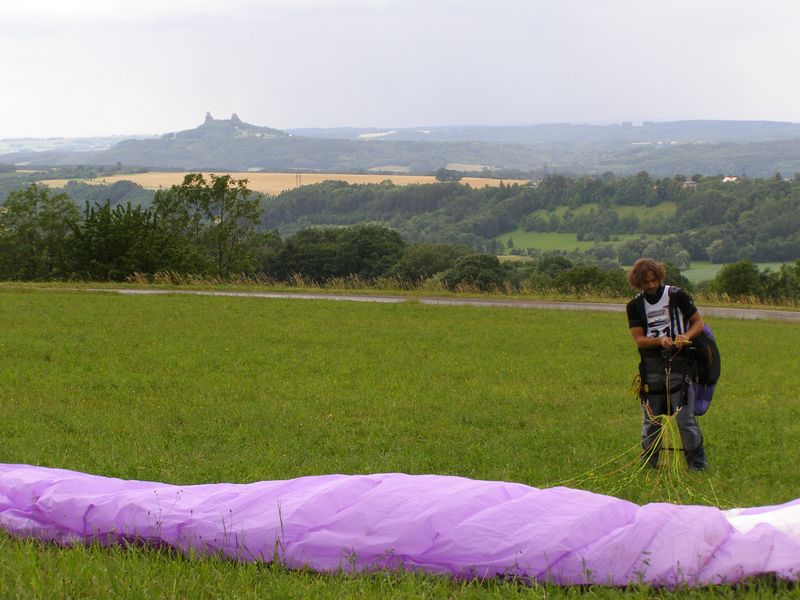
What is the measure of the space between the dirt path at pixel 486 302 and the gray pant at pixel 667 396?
75.7 feet

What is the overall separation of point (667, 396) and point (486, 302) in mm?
26144

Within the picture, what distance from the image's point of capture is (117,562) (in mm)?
5492

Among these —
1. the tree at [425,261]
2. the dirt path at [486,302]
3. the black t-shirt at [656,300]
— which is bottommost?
the tree at [425,261]

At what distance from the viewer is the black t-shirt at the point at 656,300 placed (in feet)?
29.3

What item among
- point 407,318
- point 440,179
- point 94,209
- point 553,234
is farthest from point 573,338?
point 440,179

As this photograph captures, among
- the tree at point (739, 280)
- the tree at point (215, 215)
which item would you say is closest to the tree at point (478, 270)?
the tree at point (739, 280)

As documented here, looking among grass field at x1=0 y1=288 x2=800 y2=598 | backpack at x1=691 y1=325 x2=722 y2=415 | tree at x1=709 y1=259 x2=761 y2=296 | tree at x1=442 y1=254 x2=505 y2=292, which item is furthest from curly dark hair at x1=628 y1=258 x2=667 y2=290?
tree at x1=442 y1=254 x2=505 y2=292

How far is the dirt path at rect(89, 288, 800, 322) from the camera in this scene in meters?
33.6

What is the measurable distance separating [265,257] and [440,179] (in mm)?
115165

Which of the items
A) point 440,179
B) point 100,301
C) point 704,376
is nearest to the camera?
point 704,376

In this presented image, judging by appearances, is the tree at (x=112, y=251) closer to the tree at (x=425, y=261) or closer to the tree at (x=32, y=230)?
the tree at (x=32, y=230)

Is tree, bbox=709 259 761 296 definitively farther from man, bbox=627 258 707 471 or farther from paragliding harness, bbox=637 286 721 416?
man, bbox=627 258 707 471

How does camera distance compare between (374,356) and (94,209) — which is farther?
(94,209)

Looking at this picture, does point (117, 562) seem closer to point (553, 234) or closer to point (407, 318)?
point (407, 318)
